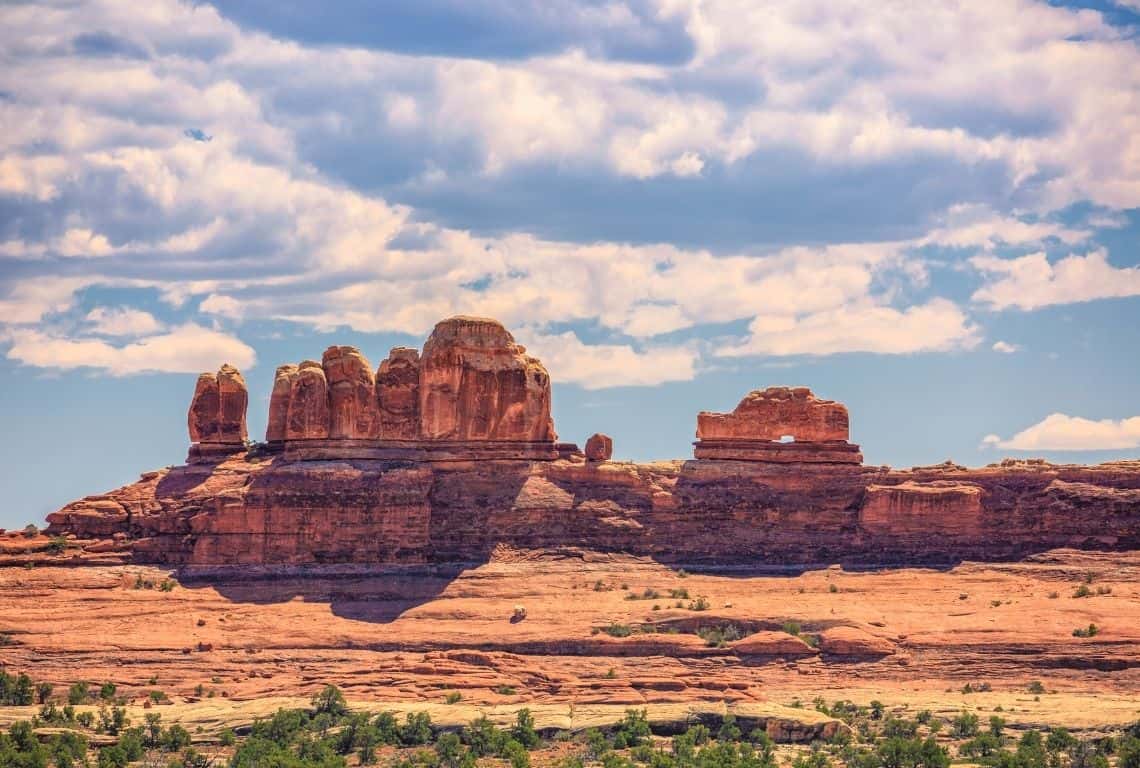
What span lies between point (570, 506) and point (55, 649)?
70.2 ft

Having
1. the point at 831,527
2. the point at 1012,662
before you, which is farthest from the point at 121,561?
the point at 1012,662

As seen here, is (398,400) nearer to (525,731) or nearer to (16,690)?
(16,690)

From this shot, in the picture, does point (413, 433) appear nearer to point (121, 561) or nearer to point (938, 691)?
point (121, 561)

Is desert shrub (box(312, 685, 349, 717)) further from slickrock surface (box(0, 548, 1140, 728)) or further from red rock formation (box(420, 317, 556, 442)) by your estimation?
red rock formation (box(420, 317, 556, 442))

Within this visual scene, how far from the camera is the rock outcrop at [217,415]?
11412cm

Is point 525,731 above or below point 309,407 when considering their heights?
below

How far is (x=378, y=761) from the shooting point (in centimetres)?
8944

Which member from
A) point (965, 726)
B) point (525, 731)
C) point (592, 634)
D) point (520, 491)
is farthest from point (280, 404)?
point (965, 726)

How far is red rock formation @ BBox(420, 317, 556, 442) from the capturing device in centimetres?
11081

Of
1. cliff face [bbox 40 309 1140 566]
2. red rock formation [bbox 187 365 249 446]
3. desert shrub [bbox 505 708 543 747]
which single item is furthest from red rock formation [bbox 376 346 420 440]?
desert shrub [bbox 505 708 543 747]

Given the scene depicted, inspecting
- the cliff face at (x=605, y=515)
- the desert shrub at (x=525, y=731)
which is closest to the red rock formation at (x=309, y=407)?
the cliff face at (x=605, y=515)

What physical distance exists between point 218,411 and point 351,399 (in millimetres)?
6404

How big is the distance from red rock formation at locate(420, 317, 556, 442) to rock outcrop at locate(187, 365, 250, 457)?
841 centimetres

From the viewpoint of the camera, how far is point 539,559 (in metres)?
108
